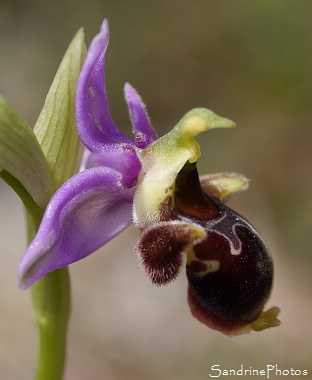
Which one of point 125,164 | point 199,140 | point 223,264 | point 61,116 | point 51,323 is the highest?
point 199,140

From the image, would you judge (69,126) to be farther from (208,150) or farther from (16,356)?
(208,150)

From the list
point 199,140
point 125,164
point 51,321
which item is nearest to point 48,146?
point 125,164

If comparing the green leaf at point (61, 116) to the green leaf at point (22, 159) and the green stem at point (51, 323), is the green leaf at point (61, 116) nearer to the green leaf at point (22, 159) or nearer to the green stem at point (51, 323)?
the green leaf at point (22, 159)

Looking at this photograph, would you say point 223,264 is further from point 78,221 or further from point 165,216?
point 78,221

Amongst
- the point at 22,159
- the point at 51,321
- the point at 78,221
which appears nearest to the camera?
the point at 22,159

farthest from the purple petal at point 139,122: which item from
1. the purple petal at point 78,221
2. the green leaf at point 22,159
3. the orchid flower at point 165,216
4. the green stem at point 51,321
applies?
the green stem at point 51,321

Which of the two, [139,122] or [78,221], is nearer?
[78,221]
